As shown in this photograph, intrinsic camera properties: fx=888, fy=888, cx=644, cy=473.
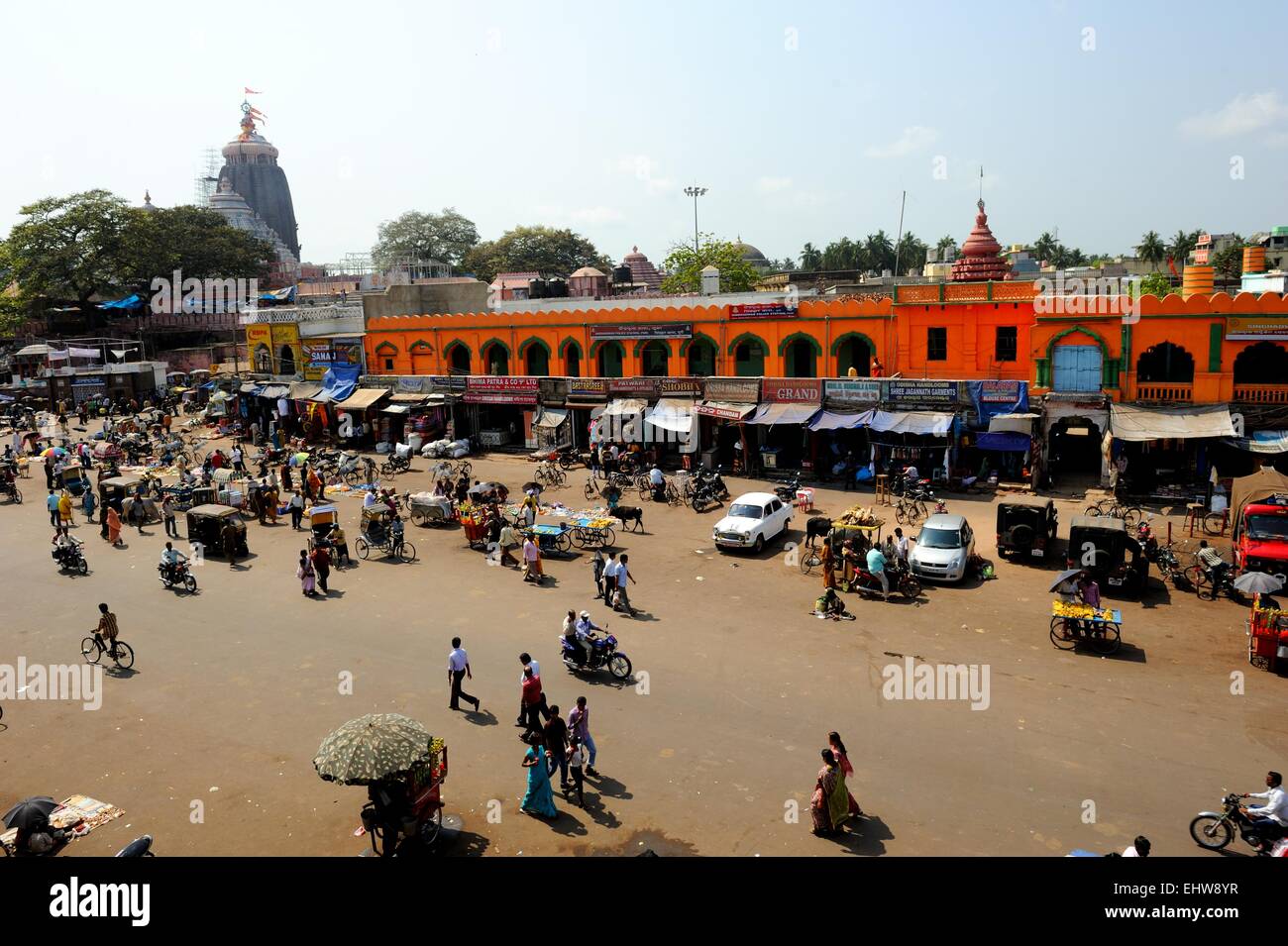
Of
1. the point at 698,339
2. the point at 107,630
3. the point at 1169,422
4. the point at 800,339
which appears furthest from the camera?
the point at 698,339

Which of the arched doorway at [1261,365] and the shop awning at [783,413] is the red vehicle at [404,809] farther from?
the arched doorway at [1261,365]

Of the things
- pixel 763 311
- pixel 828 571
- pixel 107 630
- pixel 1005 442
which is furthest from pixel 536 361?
pixel 107 630

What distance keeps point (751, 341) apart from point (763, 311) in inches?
53.6

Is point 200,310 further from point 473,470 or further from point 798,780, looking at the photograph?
point 798,780

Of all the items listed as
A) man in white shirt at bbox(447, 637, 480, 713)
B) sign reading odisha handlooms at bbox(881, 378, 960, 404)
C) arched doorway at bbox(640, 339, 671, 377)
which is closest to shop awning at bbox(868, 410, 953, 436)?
sign reading odisha handlooms at bbox(881, 378, 960, 404)

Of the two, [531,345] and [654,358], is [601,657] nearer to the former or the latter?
[654,358]

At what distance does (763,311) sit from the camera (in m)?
34.4

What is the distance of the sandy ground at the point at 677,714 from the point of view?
11016mm

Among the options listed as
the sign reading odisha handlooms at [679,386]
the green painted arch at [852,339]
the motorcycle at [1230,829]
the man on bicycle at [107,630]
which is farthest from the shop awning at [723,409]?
the motorcycle at [1230,829]

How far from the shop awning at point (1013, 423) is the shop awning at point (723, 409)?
28.2ft

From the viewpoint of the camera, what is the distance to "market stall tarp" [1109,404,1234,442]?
2559cm

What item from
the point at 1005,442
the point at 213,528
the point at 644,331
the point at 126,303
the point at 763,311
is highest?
the point at 126,303

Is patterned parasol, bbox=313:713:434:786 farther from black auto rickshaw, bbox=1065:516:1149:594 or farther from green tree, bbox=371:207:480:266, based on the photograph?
green tree, bbox=371:207:480:266
